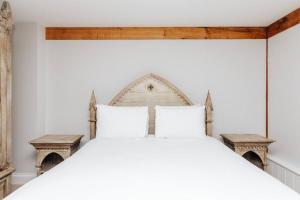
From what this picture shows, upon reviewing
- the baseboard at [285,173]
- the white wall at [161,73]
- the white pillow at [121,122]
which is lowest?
the baseboard at [285,173]

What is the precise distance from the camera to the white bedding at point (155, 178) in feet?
4.91

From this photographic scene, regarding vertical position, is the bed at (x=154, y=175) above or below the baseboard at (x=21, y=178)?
above

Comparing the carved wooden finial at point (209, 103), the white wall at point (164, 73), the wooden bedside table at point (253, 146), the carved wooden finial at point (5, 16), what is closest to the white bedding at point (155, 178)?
the wooden bedside table at point (253, 146)

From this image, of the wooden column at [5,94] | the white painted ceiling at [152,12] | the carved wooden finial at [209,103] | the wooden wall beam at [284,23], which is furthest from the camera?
the carved wooden finial at [209,103]

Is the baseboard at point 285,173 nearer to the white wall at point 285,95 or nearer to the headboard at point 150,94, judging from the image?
the white wall at point 285,95

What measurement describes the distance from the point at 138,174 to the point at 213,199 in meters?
0.59

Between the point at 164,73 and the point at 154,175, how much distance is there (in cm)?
222

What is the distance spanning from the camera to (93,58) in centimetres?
387

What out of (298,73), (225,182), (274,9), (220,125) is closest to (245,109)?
(220,125)

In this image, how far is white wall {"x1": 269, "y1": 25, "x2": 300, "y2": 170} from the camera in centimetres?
314

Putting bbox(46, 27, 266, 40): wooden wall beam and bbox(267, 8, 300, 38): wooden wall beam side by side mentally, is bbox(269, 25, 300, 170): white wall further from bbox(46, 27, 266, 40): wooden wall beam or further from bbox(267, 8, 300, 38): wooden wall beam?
bbox(46, 27, 266, 40): wooden wall beam

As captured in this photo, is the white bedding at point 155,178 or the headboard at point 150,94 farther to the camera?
the headboard at point 150,94

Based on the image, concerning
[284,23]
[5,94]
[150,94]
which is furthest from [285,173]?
[5,94]

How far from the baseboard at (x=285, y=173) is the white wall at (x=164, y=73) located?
0.55m
